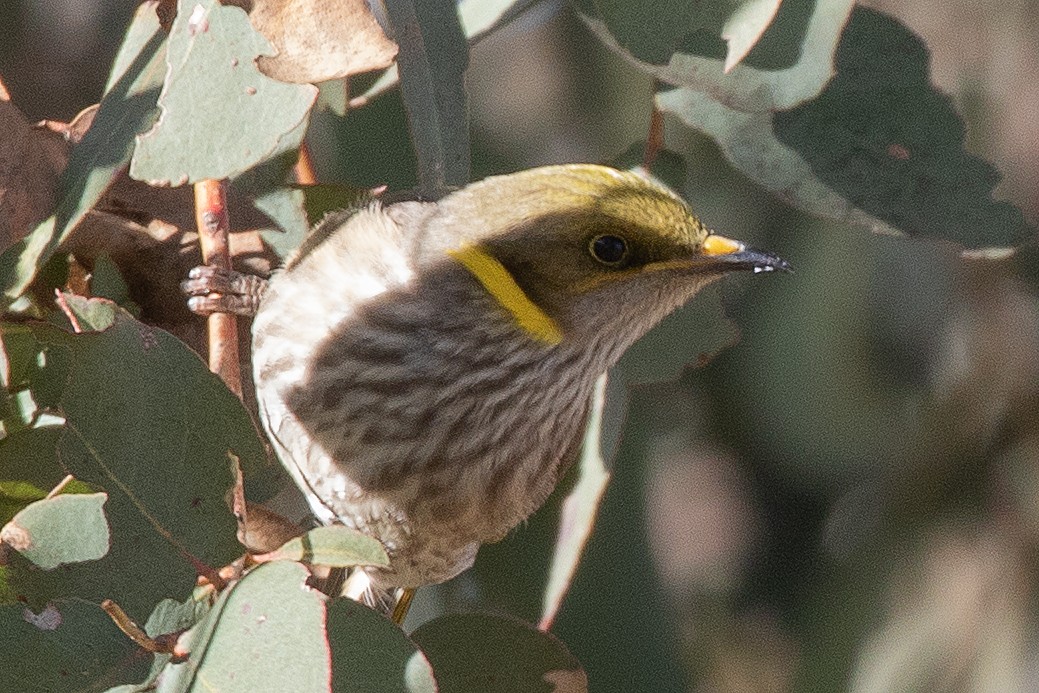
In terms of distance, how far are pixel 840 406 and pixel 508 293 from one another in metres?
1.50

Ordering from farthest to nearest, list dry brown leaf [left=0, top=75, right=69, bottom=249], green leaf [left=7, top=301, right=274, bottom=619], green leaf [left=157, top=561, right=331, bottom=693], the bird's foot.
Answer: the bird's foot < dry brown leaf [left=0, top=75, right=69, bottom=249] < green leaf [left=7, top=301, right=274, bottom=619] < green leaf [left=157, top=561, right=331, bottom=693]

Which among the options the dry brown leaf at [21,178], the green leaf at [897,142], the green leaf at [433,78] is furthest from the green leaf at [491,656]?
the green leaf at [897,142]

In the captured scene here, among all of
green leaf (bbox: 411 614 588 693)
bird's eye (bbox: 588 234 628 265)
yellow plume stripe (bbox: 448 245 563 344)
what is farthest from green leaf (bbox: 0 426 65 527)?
bird's eye (bbox: 588 234 628 265)

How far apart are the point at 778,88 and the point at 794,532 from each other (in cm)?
170

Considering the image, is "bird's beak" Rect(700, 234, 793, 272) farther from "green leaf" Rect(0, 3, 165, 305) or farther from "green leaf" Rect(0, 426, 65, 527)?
"green leaf" Rect(0, 426, 65, 527)

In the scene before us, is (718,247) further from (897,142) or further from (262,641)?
(262,641)

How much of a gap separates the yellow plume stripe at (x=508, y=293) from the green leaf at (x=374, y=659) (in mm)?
632

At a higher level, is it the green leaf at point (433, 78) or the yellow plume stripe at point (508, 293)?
the green leaf at point (433, 78)

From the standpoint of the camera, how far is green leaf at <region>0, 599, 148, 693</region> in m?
1.45

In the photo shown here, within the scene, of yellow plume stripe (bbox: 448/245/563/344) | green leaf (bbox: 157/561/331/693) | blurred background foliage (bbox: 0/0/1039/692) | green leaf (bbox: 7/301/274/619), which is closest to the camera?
green leaf (bbox: 157/561/331/693)

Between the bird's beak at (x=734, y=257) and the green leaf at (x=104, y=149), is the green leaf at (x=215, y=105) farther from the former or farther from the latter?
the bird's beak at (x=734, y=257)

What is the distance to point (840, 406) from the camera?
336cm

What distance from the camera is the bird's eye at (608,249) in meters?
1.96

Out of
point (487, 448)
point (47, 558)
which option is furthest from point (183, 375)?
point (487, 448)
